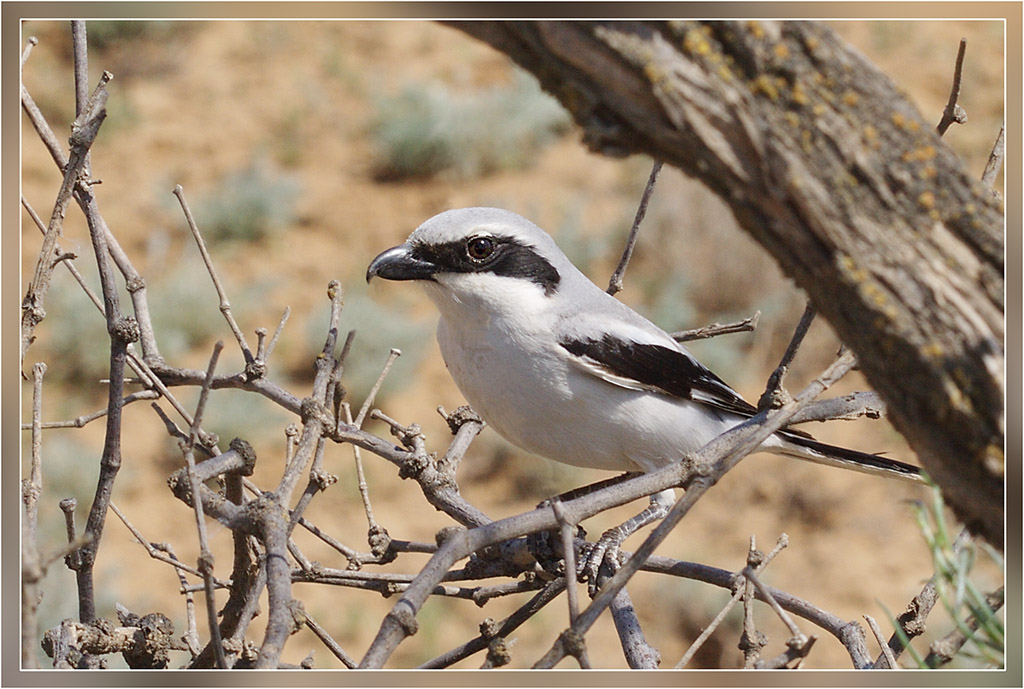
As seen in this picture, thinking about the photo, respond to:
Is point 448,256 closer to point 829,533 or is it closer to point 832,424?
point 829,533

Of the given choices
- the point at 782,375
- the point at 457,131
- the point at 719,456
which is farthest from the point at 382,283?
the point at 719,456

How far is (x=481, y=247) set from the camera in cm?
284

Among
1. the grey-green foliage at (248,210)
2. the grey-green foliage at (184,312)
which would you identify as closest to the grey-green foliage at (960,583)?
the grey-green foliage at (184,312)

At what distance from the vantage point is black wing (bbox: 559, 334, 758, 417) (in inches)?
111

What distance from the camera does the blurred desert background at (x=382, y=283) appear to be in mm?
5953

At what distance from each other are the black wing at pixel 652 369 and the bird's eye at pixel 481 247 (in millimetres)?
356

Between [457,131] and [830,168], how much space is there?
832 cm

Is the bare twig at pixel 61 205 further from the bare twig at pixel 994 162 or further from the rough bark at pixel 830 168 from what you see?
the bare twig at pixel 994 162

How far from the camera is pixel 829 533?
6543 mm

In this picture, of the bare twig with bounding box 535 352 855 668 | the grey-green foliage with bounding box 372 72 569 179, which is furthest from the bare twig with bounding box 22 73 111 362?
the grey-green foliage with bounding box 372 72 569 179

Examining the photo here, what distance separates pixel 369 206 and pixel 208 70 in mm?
2884

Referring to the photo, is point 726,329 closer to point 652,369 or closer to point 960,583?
point 652,369

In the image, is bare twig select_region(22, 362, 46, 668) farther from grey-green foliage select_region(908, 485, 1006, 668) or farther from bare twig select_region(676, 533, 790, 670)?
grey-green foliage select_region(908, 485, 1006, 668)

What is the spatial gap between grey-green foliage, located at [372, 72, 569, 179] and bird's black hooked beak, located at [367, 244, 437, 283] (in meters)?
6.46
